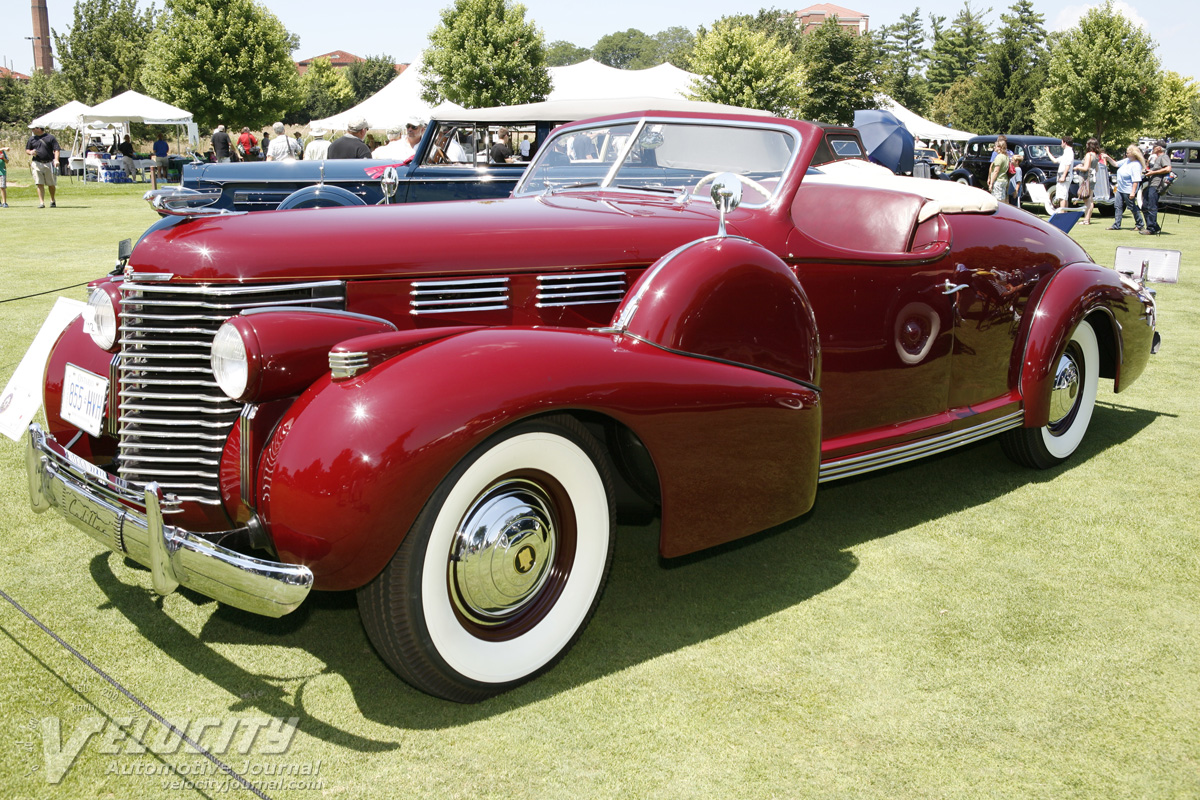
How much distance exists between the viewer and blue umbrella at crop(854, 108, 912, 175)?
512 inches

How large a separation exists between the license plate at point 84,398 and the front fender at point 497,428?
92cm

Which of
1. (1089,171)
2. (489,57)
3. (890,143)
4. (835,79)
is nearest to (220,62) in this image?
(489,57)

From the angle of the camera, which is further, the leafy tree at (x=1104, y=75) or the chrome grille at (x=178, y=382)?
the leafy tree at (x=1104, y=75)

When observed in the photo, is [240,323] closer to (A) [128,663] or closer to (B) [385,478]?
(B) [385,478]

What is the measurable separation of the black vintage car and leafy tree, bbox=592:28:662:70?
142 meters

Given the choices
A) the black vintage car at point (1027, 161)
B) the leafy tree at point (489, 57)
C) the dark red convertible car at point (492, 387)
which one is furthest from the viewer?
the leafy tree at point (489, 57)

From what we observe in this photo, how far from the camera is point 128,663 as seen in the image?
105 inches

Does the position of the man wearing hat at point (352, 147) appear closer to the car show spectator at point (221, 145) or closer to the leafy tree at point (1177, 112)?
the car show spectator at point (221, 145)

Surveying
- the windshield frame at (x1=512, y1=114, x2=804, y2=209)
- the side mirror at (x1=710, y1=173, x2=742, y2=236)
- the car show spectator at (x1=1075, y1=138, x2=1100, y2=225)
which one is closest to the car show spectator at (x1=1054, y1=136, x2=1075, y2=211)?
the car show spectator at (x1=1075, y1=138, x2=1100, y2=225)

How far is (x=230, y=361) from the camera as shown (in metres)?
2.36

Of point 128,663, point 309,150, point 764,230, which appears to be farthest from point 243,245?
point 309,150

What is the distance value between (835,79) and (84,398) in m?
43.4

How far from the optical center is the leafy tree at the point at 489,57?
3497 centimetres

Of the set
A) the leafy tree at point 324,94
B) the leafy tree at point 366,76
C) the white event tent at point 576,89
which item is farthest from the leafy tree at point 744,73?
the leafy tree at point 366,76
